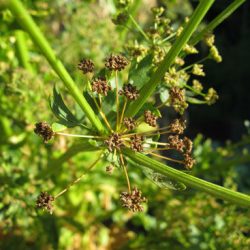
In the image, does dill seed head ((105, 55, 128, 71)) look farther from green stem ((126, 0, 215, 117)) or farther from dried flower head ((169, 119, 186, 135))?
dried flower head ((169, 119, 186, 135))

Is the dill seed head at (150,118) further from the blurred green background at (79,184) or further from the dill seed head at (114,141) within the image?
the blurred green background at (79,184)

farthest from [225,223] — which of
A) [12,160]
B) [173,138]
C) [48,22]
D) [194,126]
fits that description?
[194,126]

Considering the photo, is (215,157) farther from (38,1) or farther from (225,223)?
(38,1)

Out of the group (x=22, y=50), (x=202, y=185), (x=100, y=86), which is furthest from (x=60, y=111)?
(x=22, y=50)

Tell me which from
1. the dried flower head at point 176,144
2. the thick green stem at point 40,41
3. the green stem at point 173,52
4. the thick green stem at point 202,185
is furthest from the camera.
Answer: the dried flower head at point 176,144

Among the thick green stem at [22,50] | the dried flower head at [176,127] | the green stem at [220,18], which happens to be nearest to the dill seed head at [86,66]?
the dried flower head at [176,127]

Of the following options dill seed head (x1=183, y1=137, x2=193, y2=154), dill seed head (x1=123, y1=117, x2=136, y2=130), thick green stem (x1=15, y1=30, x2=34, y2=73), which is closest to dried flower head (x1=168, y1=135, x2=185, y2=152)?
dill seed head (x1=183, y1=137, x2=193, y2=154)

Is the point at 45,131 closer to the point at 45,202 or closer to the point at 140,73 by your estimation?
the point at 45,202
